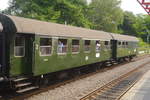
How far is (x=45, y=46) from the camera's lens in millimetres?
11938

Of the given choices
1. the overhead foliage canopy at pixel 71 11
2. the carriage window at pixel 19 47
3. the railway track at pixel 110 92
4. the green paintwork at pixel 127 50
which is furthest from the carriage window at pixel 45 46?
the overhead foliage canopy at pixel 71 11

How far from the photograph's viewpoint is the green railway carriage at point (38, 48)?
10.0m

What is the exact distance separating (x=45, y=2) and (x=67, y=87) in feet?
84.2

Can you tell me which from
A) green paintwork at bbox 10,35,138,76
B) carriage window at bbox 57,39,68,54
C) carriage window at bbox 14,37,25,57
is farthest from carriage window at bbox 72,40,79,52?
carriage window at bbox 14,37,25,57

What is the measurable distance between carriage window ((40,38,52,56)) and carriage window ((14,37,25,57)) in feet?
3.64

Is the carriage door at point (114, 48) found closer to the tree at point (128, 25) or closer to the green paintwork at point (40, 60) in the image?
the green paintwork at point (40, 60)

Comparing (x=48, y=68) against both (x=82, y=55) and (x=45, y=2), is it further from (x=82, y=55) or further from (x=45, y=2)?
(x=45, y=2)

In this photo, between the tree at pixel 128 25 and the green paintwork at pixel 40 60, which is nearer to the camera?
the green paintwork at pixel 40 60

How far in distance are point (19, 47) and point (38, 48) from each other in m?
1.03

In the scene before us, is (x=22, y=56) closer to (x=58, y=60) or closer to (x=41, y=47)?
(x=41, y=47)

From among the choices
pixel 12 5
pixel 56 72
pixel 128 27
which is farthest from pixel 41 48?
pixel 128 27

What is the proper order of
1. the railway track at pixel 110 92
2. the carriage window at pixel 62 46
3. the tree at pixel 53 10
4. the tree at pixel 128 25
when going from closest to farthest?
1. the railway track at pixel 110 92
2. the carriage window at pixel 62 46
3. the tree at pixel 53 10
4. the tree at pixel 128 25

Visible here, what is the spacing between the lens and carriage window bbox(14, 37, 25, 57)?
10.4m

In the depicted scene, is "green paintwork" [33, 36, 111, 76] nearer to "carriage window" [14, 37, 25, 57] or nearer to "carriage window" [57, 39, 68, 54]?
"carriage window" [57, 39, 68, 54]
